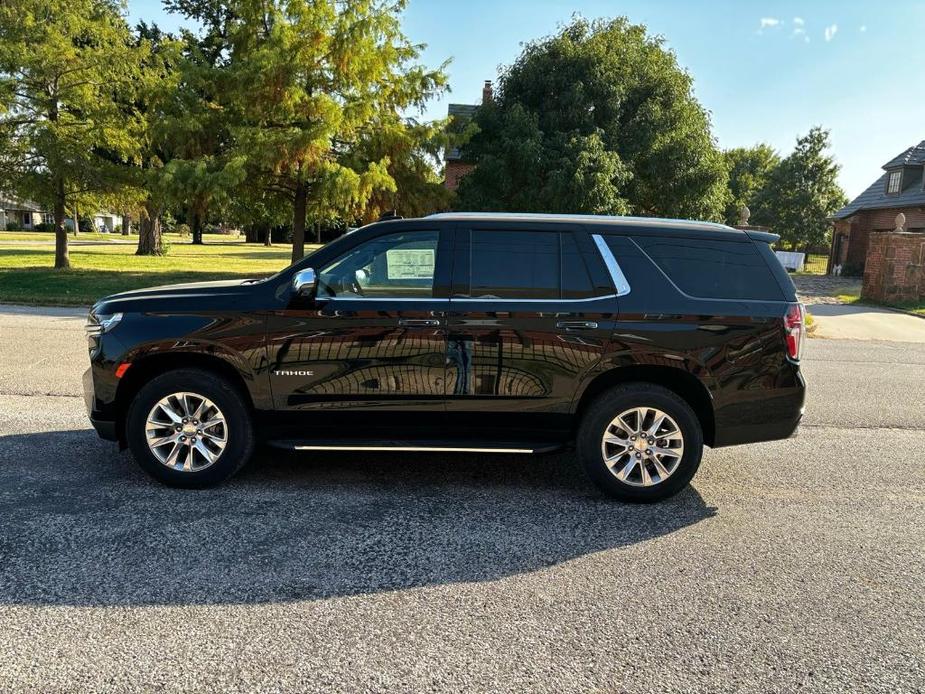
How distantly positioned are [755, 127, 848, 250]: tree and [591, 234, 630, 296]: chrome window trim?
44.0 metres

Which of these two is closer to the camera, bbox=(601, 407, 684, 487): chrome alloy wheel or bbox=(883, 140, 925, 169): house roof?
bbox=(601, 407, 684, 487): chrome alloy wheel

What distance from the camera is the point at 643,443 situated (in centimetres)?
447

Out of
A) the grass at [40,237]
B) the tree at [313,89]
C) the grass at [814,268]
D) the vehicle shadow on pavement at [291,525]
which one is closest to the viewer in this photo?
the vehicle shadow on pavement at [291,525]

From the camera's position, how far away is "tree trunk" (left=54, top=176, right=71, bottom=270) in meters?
20.5

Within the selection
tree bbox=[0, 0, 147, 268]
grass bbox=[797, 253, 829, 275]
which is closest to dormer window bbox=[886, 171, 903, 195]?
grass bbox=[797, 253, 829, 275]

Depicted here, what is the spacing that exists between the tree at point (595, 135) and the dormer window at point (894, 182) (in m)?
14.9

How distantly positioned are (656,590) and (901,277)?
21399 millimetres

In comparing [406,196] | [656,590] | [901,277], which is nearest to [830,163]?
[901,277]

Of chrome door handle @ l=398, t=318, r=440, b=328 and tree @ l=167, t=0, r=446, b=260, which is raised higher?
tree @ l=167, t=0, r=446, b=260

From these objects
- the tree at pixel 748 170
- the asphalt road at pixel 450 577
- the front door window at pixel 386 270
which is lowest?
the asphalt road at pixel 450 577

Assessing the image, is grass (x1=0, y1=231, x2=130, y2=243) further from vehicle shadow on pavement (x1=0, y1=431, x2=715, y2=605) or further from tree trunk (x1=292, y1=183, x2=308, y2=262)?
vehicle shadow on pavement (x1=0, y1=431, x2=715, y2=605)

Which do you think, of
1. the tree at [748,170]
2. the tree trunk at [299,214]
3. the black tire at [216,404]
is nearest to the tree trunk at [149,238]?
the tree trunk at [299,214]

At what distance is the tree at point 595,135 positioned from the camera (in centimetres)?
2066

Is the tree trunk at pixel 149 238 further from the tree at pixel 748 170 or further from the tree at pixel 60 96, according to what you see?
the tree at pixel 748 170
